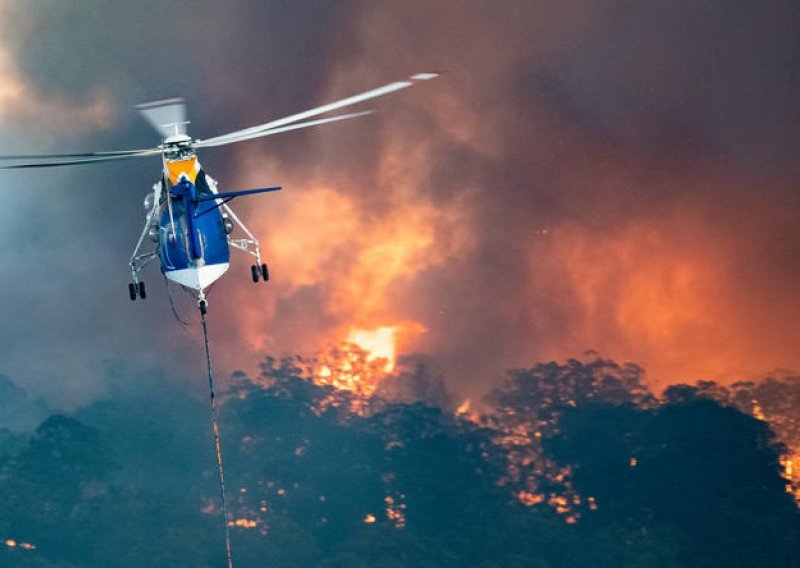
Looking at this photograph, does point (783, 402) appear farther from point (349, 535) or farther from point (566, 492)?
point (349, 535)

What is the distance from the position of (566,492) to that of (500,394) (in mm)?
23871

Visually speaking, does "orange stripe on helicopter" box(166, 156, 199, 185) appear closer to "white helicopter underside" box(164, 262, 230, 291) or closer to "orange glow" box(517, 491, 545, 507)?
"white helicopter underside" box(164, 262, 230, 291)

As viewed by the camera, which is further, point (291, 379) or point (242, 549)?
point (242, 549)

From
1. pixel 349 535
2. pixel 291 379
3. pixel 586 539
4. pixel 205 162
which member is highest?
pixel 205 162

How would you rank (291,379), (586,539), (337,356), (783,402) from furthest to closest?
1. (586,539)
2. (291,379)
3. (337,356)
4. (783,402)

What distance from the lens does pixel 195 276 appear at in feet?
130

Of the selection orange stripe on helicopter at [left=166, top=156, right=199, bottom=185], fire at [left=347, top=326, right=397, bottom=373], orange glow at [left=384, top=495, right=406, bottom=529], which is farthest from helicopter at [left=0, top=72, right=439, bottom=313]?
orange glow at [left=384, top=495, right=406, bottom=529]

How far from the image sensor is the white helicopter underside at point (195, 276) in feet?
130

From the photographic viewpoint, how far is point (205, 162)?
99312mm

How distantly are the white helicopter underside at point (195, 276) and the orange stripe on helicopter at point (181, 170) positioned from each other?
152 inches

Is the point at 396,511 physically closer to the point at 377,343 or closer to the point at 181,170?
the point at 377,343

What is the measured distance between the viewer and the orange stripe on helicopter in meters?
40.4

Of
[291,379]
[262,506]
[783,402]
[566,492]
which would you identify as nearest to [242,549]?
[262,506]

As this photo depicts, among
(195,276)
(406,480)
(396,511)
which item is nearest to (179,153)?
(195,276)
